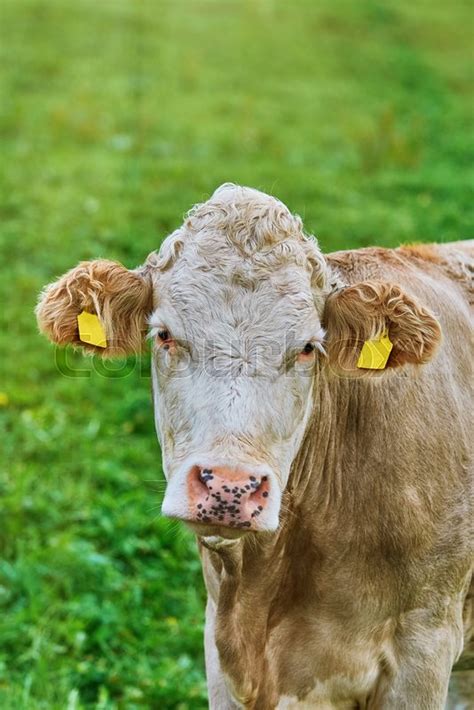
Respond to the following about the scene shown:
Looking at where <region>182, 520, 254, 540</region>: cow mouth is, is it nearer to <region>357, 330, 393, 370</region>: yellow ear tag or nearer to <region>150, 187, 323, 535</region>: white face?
<region>150, 187, 323, 535</region>: white face

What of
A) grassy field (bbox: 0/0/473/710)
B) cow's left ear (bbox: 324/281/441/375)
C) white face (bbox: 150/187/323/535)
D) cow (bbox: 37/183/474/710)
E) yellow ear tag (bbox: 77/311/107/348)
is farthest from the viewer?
grassy field (bbox: 0/0/473/710)

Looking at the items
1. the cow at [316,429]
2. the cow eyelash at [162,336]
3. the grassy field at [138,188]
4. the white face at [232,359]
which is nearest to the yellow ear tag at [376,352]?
the cow at [316,429]

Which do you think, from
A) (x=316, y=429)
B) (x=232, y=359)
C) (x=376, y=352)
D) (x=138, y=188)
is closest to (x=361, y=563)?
(x=316, y=429)

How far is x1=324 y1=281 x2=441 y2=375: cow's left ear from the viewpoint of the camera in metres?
3.88

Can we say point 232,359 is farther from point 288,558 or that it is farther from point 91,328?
point 288,558

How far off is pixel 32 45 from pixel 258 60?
3.66 m

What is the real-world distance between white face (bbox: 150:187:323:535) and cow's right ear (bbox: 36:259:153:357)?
109 millimetres

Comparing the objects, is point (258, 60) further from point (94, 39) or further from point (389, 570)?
point (389, 570)

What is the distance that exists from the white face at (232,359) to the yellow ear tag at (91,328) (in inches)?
8.3

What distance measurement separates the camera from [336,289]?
4.06 m

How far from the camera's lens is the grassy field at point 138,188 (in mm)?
6262

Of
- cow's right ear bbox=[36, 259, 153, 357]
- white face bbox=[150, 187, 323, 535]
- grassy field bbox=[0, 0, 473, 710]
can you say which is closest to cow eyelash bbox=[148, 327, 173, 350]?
white face bbox=[150, 187, 323, 535]

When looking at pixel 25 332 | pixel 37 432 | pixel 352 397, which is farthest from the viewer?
pixel 25 332

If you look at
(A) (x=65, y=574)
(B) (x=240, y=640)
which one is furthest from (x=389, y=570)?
(A) (x=65, y=574)
